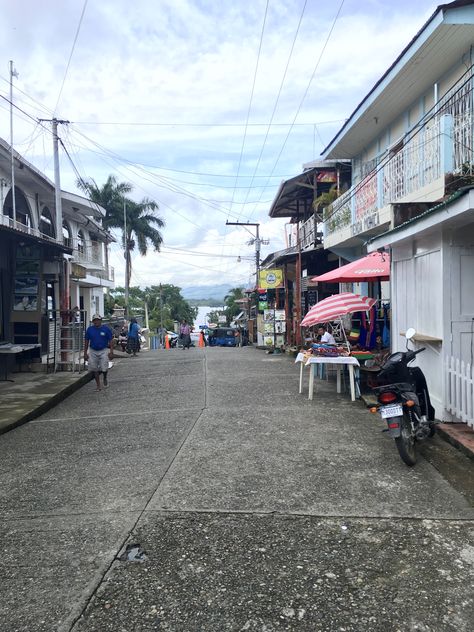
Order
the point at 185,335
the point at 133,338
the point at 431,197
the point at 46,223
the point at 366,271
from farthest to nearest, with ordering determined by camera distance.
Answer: the point at 185,335 < the point at 46,223 < the point at 133,338 < the point at 366,271 < the point at 431,197

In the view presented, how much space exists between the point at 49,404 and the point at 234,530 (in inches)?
245

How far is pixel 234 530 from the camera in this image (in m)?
3.76

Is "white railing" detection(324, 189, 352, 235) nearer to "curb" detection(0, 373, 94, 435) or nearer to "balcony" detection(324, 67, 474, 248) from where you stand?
"balcony" detection(324, 67, 474, 248)

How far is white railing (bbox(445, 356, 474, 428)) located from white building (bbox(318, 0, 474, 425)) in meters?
0.01

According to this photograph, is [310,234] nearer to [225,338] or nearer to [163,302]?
[225,338]

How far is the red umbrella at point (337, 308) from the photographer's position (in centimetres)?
902

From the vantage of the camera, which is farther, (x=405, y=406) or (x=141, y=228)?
(x=141, y=228)

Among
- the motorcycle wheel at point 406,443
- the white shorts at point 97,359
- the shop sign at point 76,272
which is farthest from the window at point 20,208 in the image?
the motorcycle wheel at point 406,443

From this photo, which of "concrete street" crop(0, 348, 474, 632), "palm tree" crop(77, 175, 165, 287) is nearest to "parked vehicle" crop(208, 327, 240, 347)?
"palm tree" crop(77, 175, 165, 287)

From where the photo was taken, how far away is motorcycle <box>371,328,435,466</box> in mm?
5043

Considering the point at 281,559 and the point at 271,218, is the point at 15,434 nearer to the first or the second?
the point at 281,559

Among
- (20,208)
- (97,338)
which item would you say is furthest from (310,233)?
(97,338)

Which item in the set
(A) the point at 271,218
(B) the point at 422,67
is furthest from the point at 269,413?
(A) the point at 271,218

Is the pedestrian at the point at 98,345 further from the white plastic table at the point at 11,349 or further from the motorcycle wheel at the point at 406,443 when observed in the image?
the motorcycle wheel at the point at 406,443
